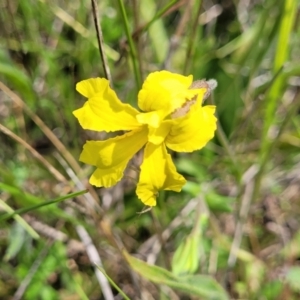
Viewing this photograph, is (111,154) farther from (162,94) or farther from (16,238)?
(16,238)

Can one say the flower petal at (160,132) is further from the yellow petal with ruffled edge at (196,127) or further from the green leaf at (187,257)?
the green leaf at (187,257)

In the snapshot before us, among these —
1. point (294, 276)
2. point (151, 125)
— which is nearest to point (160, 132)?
point (151, 125)

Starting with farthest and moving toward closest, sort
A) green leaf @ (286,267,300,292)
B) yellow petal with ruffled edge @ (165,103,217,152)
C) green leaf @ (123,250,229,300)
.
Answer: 1. green leaf @ (286,267,300,292)
2. green leaf @ (123,250,229,300)
3. yellow petal with ruffled edge @ (165,103,217,152)

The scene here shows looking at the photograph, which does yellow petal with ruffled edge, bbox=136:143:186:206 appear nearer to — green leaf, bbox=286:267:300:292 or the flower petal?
the flower petal

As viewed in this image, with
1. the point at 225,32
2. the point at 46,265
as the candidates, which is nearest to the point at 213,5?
the point at 225,32

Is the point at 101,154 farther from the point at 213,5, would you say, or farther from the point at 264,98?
the point at 213,5

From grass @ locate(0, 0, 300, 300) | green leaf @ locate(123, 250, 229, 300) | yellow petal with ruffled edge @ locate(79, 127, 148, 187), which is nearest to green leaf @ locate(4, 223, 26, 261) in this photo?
grass @ locate(0, 0, 300, 300)
